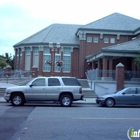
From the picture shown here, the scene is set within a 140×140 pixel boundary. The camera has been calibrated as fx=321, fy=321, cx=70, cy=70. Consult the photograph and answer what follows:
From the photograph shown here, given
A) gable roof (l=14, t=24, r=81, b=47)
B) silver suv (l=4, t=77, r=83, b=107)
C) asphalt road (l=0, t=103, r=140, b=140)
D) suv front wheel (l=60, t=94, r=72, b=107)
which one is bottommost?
asphalt road (l=0, t=103, r=140, b=140)

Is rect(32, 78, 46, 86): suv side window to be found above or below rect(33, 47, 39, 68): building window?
below

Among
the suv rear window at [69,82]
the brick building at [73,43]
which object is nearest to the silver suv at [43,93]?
the suv rear window at [69,82]

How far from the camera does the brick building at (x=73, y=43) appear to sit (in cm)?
4708

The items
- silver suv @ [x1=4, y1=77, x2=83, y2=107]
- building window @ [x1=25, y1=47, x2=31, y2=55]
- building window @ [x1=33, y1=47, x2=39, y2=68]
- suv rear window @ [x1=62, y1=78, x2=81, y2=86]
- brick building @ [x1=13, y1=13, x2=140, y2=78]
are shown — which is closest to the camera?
silver suv @ [x1=4, y1=77, x2=83, y2=107]

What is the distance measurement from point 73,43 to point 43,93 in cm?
3038

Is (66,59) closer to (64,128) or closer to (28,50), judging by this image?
(28,50)

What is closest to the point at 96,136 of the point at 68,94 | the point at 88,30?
the point at 68,94

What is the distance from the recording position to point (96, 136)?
9695mm

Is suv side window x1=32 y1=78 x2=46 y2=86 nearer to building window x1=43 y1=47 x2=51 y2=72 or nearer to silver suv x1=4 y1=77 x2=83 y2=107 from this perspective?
silver suv x1=4 y1=77 x2=83 y2=107

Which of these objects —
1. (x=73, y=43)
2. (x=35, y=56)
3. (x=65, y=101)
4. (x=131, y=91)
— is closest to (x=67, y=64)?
(x=73, y=43)

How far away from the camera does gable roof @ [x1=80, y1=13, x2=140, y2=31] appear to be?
47.2 metres

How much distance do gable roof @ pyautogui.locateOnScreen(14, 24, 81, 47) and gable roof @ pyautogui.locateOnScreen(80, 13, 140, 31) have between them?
14.4ft

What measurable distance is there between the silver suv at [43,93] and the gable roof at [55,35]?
2982cm

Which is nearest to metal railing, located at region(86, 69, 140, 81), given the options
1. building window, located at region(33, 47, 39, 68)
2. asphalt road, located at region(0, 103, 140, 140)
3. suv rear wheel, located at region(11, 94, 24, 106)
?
suv rear wheel, located at region(11, 94, 24, 106)
